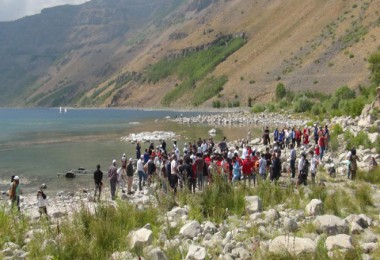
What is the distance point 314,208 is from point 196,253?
197 inches

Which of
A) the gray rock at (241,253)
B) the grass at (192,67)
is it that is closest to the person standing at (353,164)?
the gray rock at (241,253)

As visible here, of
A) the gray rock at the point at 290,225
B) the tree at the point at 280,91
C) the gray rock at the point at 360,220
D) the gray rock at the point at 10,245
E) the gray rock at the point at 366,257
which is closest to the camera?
the gray rock at the point at 366,257

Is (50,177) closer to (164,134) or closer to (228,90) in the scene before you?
(164,134)

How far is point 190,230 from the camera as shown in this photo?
12.0m

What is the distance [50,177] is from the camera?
31047 mm

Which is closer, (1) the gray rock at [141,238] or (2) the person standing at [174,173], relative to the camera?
(1) the gray rock at [141,238]

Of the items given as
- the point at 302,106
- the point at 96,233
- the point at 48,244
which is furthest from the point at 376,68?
the point at 48,244

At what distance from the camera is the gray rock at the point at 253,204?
1420 centimetres

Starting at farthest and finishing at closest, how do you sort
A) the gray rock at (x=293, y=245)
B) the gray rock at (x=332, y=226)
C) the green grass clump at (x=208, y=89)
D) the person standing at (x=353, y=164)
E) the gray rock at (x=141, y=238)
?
the green grass clump at (x=208, y=89) < the person standing at (x=353, y=164) < the gray rock at (x=332, y=226) < the gray rock at (x=141, y=238) < the gray rock at (x=293, y=245)

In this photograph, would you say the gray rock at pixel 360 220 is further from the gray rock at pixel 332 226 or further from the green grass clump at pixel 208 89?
the green grass clump at pixel 208 89

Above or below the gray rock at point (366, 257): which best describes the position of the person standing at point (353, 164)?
above

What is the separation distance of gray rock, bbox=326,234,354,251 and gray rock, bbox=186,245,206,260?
284 cm

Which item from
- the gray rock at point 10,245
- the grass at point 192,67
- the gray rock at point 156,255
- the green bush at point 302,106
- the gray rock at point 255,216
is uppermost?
the grass at point 192,67

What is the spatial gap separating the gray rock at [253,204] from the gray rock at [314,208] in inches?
56.9
